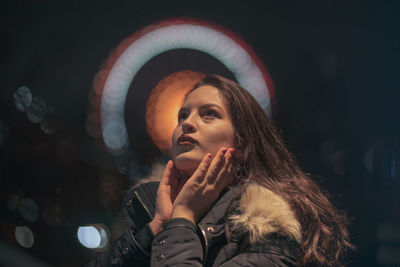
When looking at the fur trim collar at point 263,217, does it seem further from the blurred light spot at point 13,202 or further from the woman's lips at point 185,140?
the blurred light spot at point 13,202

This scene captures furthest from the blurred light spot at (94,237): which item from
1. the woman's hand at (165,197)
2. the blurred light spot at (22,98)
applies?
the woman's hand at (165,197)

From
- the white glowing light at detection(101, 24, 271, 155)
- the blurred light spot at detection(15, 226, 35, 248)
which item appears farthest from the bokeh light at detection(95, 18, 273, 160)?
→ the blurred light spot at detection(15, 226, 35, 248)

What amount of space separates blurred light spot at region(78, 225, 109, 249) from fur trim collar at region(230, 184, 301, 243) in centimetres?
151

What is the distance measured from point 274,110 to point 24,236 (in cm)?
193

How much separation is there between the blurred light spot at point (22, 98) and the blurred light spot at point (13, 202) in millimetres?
630

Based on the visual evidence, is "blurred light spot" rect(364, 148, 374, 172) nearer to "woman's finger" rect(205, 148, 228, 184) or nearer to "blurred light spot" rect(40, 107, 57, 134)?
"woman's finger" rect(205, 148, 228, 184)

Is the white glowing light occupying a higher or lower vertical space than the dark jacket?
higher

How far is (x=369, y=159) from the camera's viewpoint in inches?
81.9

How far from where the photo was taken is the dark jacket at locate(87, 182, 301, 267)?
108cm

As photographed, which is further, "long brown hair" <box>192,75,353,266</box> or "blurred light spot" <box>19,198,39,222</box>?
"blurred light spot" <box>19,198,39,222</box>

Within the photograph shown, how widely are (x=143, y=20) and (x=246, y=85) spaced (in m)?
0.92

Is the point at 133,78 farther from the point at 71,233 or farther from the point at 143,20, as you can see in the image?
the point at 71,233

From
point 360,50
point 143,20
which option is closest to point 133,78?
point 143,20

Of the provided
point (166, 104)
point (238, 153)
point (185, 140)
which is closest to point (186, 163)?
point (185, 140)
